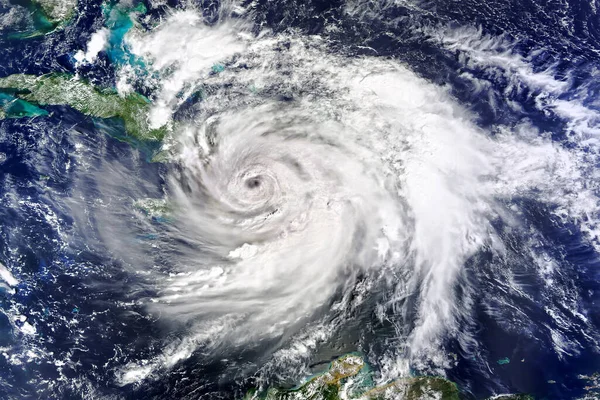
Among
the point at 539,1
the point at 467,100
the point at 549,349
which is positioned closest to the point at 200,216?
the point at 467,100

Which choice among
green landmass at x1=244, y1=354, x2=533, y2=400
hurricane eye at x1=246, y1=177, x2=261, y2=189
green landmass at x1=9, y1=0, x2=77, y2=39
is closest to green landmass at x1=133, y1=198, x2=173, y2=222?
hurricane eye at x1=246, y1=177, x2=261, y2=189

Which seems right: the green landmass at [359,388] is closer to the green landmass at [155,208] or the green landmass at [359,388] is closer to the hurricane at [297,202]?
the hurricane at [297,202]

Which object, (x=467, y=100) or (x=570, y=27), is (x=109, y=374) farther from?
(x=570, y=27)

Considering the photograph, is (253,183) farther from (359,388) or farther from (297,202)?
(359,388)

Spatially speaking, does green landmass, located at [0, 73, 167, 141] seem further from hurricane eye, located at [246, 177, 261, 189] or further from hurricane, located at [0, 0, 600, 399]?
hurricane eye, located at [246, 177, 261, 189]

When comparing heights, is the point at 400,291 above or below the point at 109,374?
above

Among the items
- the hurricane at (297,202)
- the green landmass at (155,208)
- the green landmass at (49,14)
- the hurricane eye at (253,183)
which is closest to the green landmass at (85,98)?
the hurricane at (297,202)
